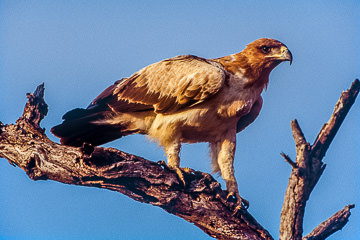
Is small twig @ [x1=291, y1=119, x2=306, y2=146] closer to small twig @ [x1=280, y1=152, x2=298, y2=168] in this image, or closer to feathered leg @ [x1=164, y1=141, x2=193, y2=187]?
small twig @ [x1=280, y1=152, x2=298, y2=168]

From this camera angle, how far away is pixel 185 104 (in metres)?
5.71

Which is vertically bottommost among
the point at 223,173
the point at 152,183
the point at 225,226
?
the point at 225,226

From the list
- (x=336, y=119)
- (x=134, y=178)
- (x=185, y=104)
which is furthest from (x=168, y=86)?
(x=336, y=119)

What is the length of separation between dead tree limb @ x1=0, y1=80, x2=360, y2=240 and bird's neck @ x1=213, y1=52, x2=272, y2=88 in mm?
1048

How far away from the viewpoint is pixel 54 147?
211 inches

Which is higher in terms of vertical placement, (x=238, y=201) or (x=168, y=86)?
(x=168, y=86)

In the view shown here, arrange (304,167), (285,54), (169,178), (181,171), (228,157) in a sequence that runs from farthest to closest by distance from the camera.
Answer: (228,157), (285,54), (181,171), (169,178), (304,167)

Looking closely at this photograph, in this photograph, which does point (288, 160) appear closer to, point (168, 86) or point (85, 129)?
point (168, 86)

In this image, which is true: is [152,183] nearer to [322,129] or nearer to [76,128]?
[76,128]

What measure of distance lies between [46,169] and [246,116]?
2673mm

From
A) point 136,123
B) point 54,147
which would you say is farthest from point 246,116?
point 54,147

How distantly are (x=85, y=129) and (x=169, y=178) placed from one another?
4.45 ft

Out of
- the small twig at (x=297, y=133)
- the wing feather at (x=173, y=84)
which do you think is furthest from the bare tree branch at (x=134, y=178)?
the small twig at (x=297, y=133)

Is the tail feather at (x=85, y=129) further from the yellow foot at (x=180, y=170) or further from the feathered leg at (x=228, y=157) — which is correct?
the feathered leg at (x=228, y=157)
